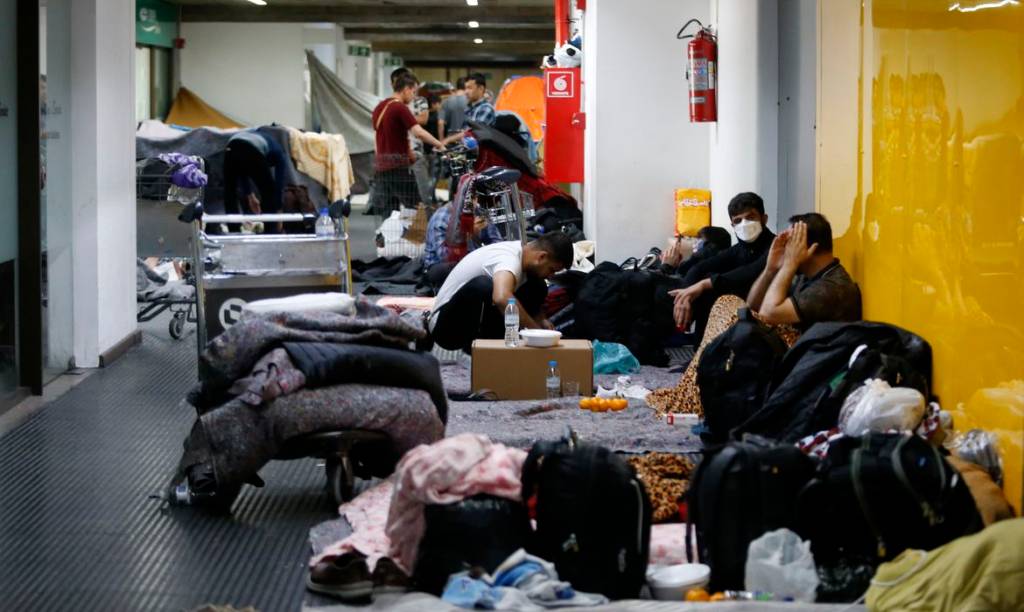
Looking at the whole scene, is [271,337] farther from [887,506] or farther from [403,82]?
[403,82]

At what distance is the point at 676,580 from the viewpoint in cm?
464

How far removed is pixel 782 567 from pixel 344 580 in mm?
1278

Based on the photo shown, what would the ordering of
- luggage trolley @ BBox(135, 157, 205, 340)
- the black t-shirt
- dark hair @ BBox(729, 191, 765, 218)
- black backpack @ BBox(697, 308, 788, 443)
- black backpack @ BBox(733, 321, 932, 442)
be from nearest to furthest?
black backpack @ BBox(733, 321, 932, 442)
black backpack @ BBox(697, 308, 788, 443)
the black t-shirt
dark hair @ BBox(729, 191, 765, 218)
luggage trolley @ BBox(135, 157, 205, 340)

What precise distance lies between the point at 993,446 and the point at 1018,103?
1.11 m

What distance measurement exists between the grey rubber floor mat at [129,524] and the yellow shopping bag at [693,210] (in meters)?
4.73

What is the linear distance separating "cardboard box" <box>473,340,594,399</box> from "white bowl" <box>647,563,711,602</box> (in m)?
3.13

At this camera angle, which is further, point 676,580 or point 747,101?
point 747,101

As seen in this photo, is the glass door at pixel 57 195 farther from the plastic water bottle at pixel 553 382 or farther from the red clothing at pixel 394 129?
the red clothing at pixel 394 129

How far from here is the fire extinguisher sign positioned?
14.1 metres

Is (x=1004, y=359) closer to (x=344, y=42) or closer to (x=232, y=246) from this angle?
(x=232, y=246)

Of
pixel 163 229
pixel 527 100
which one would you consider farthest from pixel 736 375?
pixel 527 100

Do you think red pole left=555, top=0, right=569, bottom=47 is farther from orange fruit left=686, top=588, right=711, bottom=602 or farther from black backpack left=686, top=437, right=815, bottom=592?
orange fruit left=686, top=588, right=711, bottom=602

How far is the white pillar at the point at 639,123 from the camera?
→ 39.4ft

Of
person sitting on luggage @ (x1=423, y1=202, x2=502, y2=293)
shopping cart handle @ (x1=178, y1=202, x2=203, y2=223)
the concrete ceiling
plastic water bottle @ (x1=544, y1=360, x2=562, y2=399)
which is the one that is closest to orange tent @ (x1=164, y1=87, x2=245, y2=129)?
the concrete ceiling
